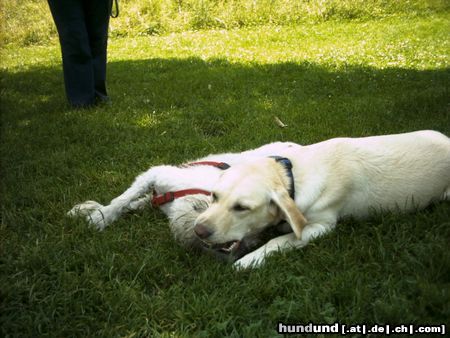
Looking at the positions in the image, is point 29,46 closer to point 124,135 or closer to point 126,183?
point 124,135

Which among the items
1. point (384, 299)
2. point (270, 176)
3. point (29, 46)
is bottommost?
point (29, 46)

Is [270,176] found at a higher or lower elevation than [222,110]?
higher

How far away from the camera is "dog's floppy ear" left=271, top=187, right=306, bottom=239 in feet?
9.16

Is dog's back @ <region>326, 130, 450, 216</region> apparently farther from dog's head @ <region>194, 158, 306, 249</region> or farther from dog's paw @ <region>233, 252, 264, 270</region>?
dog's paw @ <region>233, 252, 264, 270</region>

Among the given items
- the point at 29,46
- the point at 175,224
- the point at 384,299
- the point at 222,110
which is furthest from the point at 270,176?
the point at 29,46

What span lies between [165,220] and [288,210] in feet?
3.93

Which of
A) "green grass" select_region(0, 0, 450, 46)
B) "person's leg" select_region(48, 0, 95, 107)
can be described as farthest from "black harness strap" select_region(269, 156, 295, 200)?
"green grass" select_region(0, 0, 450, 46)

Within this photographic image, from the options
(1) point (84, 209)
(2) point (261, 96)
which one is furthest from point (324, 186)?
(2) point (261, 96)

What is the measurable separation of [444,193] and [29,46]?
15.9 metres

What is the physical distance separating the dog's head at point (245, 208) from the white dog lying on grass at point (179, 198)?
7.0 inches

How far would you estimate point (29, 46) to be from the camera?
15523mm

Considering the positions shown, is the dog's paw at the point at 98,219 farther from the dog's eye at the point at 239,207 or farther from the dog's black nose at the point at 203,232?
the dog's eye at the point at 239,207

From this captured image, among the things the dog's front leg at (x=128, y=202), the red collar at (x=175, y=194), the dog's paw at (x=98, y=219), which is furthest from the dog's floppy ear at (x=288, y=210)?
the dog's paw at (x=98, y=219)

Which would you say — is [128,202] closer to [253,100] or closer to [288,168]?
[288,168]
